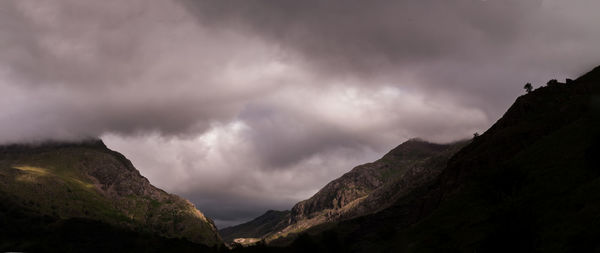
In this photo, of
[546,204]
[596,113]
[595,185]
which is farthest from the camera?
[596,113]

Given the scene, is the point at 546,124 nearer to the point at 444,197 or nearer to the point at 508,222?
the point at 444,197

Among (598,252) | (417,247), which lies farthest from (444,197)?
(598,252)

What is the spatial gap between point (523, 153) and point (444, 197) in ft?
161

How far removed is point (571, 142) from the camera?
424ft

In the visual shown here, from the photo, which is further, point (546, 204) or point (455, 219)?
point (455, 219)

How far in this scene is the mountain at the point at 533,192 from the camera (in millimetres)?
72062

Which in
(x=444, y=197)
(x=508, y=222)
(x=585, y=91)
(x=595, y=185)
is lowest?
(x=508, y=222)

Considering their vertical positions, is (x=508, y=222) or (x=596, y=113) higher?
(x=596, y=113)

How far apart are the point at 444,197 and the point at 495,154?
104 ft

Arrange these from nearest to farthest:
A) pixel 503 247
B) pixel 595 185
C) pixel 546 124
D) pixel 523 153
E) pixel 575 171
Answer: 1. pixel 503 247
2. pixel 595 185
3. pixel 575 171
4. pixel 523 153
5. pixel 546 124

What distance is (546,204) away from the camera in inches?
3740

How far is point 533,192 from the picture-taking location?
11219 cm

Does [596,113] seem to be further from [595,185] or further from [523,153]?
[595,185]

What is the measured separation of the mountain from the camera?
7206cm
